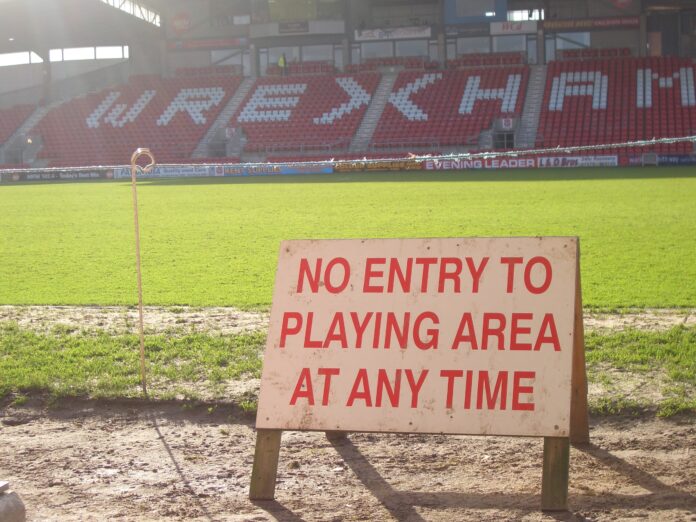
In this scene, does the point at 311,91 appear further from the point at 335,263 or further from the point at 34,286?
the point at 335,263

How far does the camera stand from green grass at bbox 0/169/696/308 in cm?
1224

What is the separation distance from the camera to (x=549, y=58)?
53969 millimetres

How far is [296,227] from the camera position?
63.5 feet

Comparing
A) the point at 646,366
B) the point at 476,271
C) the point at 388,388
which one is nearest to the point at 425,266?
the point at 476,271

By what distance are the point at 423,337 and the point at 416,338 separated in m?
0.04

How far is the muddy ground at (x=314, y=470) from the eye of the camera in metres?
4.76

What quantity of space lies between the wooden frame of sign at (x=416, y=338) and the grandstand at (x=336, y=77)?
4206 cm

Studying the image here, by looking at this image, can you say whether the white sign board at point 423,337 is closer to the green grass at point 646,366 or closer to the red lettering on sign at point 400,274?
the red lettering on sign at point 400,274

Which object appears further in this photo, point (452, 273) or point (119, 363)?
point (119, 363)

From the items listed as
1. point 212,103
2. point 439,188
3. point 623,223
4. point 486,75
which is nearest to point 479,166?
point 486,75

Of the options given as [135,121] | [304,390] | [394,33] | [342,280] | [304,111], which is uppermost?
[394,33]

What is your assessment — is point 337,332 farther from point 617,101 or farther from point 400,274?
point 617,101

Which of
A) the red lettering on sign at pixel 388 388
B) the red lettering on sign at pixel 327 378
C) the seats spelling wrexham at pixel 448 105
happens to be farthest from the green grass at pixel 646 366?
the seats spelling wrexham at pixel 448 105

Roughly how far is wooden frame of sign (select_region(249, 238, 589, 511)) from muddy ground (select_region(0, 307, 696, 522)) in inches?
12.3
